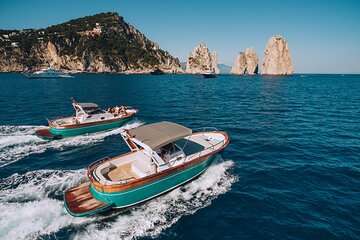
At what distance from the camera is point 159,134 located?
14.3 m

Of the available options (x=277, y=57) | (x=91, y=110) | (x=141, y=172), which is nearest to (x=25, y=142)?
(x=91, y=110)

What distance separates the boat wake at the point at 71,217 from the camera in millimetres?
10898

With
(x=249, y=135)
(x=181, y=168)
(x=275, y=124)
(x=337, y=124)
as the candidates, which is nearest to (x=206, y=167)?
(x=181, y=168)

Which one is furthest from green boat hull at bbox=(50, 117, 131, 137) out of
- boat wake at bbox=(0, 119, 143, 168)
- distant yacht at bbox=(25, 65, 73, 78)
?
distant yacht at bbox=(25, 65, 73, 78)

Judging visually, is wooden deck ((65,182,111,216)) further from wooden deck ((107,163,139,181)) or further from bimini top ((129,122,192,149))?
bimini top ((129,122,192,149))

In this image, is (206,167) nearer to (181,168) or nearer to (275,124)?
(181,168)

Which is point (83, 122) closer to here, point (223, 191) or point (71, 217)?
point (71, 217)

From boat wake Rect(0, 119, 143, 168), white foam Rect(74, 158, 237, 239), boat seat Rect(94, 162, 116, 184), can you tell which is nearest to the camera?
white foam Rect(74, 158, 237, 239)

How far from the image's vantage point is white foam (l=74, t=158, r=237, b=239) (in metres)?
11.0

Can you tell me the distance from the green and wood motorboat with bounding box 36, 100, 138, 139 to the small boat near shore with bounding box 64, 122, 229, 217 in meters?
12.7

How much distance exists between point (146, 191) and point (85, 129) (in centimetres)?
1657

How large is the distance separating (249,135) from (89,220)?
2019cm

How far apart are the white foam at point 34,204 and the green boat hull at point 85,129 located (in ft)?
27.6

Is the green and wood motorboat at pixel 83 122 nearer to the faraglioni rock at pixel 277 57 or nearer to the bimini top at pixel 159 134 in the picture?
the bimini top at pixel 159 134
